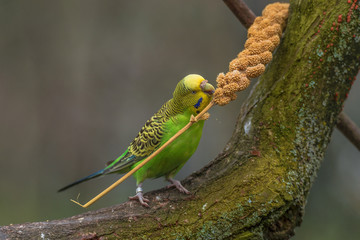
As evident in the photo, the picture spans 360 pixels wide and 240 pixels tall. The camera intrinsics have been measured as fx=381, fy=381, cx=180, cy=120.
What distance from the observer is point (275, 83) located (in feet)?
5.28

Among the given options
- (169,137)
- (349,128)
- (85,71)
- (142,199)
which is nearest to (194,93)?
(169,137)

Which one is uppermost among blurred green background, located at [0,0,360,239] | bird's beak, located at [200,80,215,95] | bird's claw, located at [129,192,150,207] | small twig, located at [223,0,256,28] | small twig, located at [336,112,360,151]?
blurred green background, located at [0,0,360,239]

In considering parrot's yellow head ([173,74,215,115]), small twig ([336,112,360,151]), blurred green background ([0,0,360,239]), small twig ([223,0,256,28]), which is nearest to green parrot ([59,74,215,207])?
parrot's yellow head ([173,74,215,115])

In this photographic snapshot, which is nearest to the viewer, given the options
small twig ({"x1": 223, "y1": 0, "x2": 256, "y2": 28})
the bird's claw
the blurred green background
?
the bird's claw

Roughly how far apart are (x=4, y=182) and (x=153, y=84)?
73.7 inches

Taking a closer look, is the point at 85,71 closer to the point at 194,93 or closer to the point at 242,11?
the point at 242,11

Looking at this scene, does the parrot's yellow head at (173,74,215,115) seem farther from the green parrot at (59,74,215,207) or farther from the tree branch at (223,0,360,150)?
the tree branch at (223,0,360,150)

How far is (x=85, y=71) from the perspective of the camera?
396cm

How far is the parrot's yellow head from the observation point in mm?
1461

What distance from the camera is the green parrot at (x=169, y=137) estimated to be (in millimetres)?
1516

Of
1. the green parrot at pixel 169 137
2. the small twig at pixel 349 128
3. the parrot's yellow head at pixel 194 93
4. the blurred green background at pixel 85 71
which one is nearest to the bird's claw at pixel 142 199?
the green parrot at pixel 169 137

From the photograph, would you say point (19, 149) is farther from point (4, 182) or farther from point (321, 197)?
point (321, 197)

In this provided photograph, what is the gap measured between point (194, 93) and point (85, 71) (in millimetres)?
Answer: 2709

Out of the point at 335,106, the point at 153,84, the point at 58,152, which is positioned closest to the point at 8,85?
the point at 58,152
